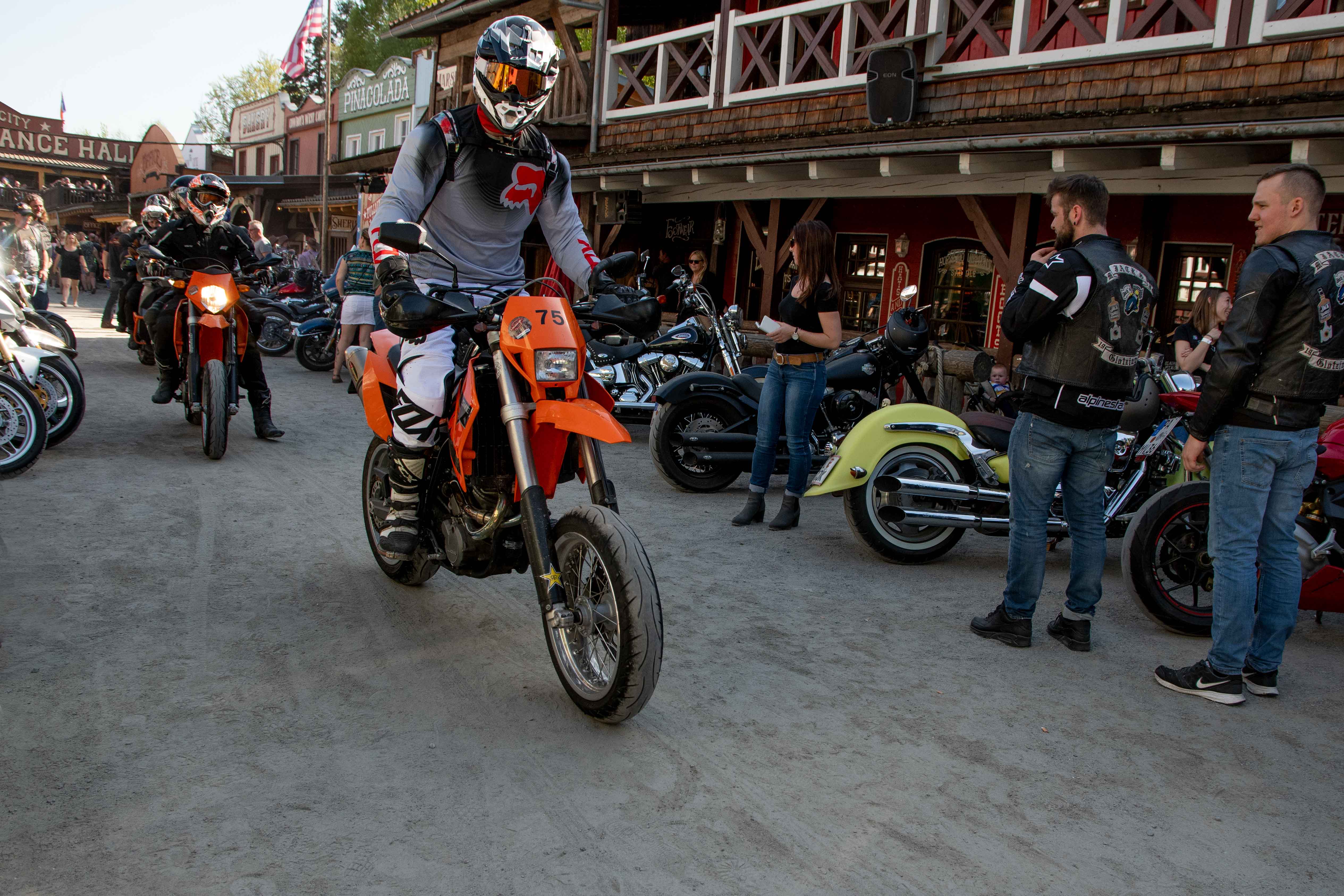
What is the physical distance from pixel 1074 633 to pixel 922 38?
8.77m

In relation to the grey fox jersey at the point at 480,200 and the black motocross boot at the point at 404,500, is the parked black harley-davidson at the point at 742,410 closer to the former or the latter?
the grey fox jersey at the point at 480,200

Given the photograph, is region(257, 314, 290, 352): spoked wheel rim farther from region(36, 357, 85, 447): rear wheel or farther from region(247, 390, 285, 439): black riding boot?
region(36, 357, 85, 447): rear wheel

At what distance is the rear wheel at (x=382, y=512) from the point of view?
4508 mm

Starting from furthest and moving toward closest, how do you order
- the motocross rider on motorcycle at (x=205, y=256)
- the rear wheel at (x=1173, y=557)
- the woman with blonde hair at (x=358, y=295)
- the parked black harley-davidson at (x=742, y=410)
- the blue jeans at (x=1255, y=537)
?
1. the woman with blonde hair at (x=358, y=295)
2. the motocross rider on motorcycle at (x=205, y=256)
3. the parked black harley-davidson at (x=742, y=410)
4. the rear wheel at (x=1173, y=557)
5. the blue jeans at (x=1255, y=537)

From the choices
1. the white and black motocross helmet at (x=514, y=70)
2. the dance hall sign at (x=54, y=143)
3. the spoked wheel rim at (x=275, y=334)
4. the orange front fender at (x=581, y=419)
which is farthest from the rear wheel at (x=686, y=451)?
the dance hall sign at (x=54, y=143)

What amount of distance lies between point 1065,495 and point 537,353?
96.9 inches

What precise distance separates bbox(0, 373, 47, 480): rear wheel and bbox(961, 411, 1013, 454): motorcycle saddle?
18.0ft

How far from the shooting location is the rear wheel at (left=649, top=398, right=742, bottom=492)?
741 cm

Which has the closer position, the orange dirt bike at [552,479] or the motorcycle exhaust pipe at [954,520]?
the orange dirt bike at [552,479]

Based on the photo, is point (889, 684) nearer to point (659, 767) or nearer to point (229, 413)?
point (659, 767)

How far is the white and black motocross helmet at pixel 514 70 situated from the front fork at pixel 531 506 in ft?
3.36

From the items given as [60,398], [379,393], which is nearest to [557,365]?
[379,393]

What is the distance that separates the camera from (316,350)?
13883 mm

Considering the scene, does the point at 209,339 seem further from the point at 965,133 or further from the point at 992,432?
the point at 965,133
